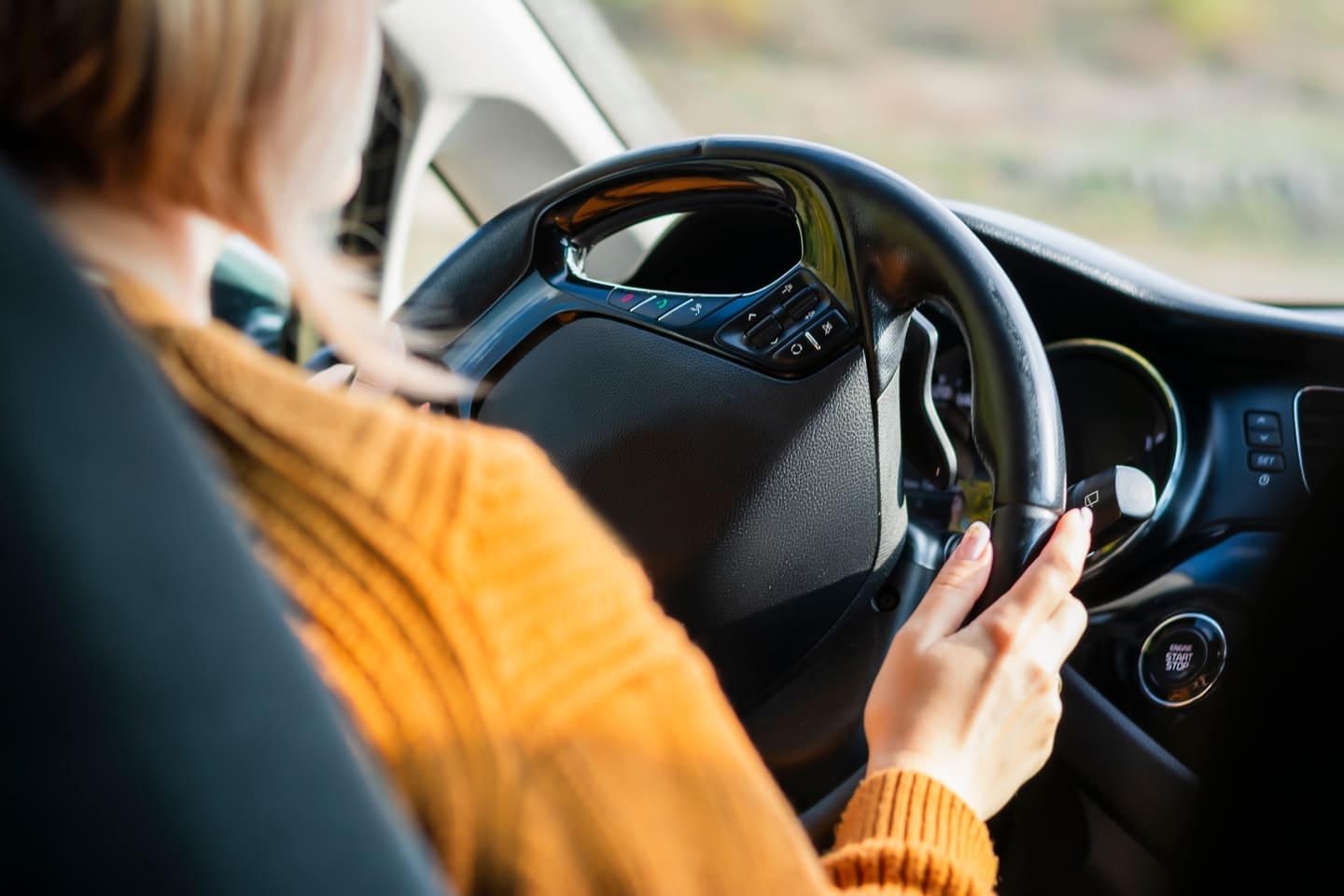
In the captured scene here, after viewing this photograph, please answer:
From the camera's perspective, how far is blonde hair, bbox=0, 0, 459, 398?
1.82ft

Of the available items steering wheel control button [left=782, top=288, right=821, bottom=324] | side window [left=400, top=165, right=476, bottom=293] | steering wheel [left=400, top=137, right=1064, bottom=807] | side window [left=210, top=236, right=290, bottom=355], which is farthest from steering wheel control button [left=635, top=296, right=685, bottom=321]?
side window [left=210, top=236, right=290, bottom=355]

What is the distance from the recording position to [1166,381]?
4.94ft

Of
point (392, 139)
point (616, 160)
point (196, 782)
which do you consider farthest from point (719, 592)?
point (392, 139)

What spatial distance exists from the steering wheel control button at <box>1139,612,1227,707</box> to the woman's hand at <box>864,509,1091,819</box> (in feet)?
1.50

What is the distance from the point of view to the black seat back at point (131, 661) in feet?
1.52

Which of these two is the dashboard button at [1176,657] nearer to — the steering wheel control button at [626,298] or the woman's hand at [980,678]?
the woman's hand at [980,678]

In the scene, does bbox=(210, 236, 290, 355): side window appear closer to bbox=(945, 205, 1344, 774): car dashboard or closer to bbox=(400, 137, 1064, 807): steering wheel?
bbox=(400, 137, 1064, 807): steering wheel

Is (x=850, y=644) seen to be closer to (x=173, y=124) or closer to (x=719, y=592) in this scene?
(x=719, y=592)

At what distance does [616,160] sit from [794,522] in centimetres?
40

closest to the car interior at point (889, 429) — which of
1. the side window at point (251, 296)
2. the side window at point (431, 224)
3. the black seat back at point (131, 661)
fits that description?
the black seat back at point (131, 661)

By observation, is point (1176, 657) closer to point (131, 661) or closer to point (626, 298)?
point (626, 298)

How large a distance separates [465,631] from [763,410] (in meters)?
0.76

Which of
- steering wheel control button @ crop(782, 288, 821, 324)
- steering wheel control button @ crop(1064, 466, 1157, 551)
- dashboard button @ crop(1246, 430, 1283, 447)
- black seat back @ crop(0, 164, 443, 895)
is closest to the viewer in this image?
black seat back @ crop(0, 164, 443, 895)

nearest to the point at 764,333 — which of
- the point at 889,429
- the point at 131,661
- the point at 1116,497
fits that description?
the point at 889,429
